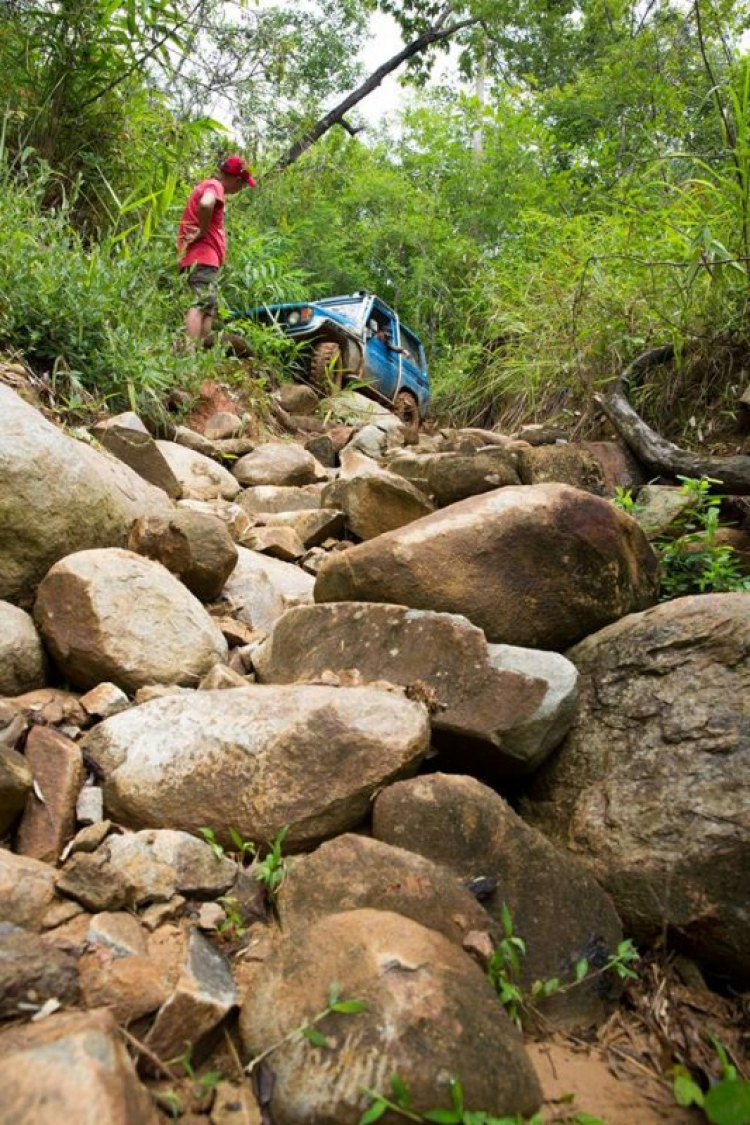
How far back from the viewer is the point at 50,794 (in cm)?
166

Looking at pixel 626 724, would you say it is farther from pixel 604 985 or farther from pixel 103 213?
pixel 103 213

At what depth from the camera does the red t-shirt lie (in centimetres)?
533

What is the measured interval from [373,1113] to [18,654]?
1434mm

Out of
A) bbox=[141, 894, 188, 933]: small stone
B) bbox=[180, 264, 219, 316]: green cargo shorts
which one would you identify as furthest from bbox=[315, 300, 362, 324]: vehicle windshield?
bbox=[141, 894, 188, 933]: small stone

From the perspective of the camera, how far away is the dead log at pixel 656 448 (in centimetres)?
319

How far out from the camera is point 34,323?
3887 millimetres

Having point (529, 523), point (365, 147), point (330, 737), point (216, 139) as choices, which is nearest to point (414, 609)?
point (529, 523)

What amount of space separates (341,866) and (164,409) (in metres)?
3.42

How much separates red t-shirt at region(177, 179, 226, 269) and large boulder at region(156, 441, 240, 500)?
1.79m

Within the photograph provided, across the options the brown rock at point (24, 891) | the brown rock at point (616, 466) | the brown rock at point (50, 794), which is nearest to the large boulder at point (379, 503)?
the brown rock at point (616, 466)

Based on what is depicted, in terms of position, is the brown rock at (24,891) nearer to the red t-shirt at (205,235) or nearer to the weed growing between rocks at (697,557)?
the weed growing between rocks at (697,557)

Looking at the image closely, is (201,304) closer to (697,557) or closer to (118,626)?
(118,626)

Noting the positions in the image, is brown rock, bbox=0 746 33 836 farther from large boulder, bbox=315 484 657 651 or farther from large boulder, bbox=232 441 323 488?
large boulder, bbox=232 441 323 488

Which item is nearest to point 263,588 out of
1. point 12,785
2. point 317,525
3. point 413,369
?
point 317,525
